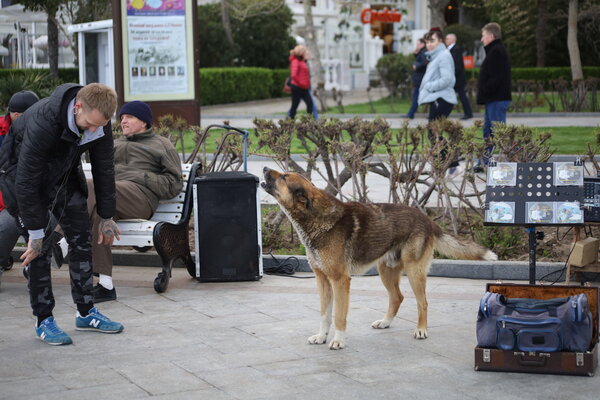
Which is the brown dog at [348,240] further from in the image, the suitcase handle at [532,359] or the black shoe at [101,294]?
the black shoe at [101,294]

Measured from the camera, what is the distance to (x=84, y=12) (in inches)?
1222

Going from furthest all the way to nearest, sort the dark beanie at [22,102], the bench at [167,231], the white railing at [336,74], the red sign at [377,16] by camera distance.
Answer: the red sign at [377,16], the white railing at [336,74], the bench at [167,231], the dark beanie at [22,102]

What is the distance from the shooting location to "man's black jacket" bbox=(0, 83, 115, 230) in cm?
595

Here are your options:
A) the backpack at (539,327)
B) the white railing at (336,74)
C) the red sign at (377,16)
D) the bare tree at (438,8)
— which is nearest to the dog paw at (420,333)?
the backpack at (539,327)

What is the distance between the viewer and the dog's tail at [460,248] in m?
6.55

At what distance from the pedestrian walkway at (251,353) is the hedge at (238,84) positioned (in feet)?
82.7

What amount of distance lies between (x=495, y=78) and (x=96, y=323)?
9.01 m

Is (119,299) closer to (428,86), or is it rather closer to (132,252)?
(132,252)

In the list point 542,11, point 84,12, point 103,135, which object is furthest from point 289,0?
point 103,135

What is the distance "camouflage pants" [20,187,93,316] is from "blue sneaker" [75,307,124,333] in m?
0.10

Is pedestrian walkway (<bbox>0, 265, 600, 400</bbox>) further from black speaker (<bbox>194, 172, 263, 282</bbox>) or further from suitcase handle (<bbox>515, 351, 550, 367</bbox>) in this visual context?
black speaker (<bbox>194, 172, 263, 282</bbox>)

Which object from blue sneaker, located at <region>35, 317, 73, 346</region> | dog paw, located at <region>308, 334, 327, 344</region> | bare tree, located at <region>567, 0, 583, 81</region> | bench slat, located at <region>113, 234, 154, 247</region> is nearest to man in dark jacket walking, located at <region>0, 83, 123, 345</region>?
blue sneaker, located at <region>35, 317, 73, 346</region>

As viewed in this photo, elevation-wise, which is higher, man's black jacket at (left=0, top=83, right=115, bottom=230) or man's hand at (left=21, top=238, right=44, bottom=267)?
man's black jacket at (left=0, top=83, right=115, bottom=230)

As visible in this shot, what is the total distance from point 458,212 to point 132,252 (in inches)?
130
